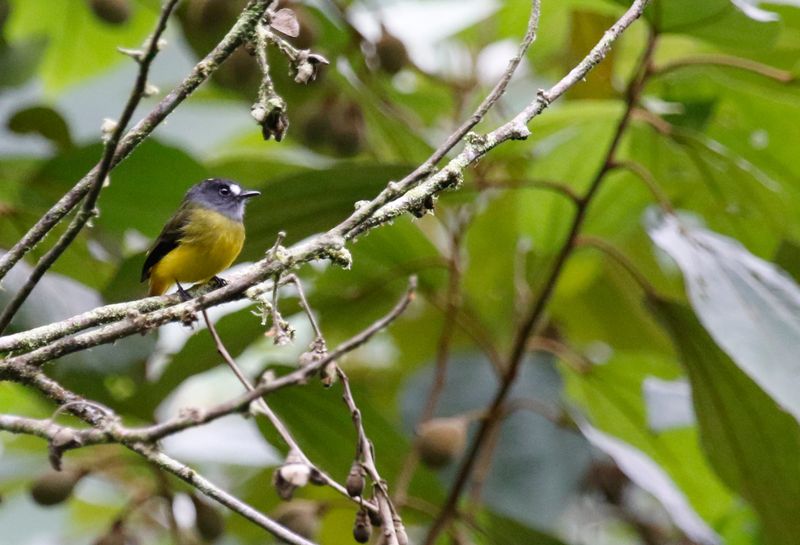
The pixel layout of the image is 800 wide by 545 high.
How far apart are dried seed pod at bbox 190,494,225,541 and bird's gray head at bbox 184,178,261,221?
54 cm

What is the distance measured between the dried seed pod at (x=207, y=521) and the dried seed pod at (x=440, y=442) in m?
0.40

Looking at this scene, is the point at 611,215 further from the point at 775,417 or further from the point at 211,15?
the point at 211,15

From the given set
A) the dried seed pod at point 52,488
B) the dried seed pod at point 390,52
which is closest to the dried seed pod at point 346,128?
the dried seed pod at point 390,52

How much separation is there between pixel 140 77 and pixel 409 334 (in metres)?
2.04

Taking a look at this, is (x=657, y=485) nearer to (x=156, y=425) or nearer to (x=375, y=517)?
(x=375, y=517)

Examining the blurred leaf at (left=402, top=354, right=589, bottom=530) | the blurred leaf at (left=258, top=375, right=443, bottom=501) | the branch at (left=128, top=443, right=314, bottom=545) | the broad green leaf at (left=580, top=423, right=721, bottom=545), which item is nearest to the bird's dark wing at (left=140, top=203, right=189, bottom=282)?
the blurred leaf at (left=258, top=375, right=443, bottom=501)

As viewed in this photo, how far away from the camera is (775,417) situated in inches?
79.0

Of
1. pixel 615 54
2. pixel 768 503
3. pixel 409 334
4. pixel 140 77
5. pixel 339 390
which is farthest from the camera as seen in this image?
pixel 409 334

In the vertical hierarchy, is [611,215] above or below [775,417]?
above

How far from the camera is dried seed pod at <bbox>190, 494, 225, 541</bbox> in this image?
85.1 inches

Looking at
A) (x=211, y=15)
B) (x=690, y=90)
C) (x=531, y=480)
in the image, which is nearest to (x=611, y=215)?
(x=690, y=90)

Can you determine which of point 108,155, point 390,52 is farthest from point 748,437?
point 108,155

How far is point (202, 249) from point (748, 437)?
99 centimetres

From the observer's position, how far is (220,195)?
2.19m
